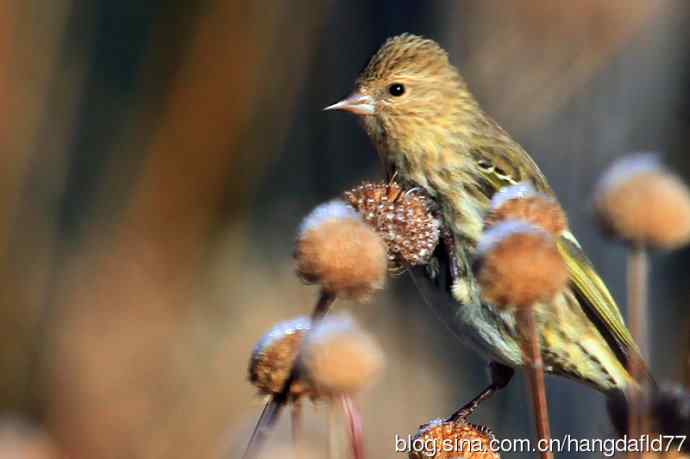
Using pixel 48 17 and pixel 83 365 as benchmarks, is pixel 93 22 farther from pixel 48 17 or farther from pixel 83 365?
pixel 83 365

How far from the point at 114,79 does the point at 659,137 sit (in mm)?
2765

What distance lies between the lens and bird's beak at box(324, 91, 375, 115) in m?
3.46

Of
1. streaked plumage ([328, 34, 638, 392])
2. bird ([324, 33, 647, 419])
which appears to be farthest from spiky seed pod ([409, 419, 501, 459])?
streaked plumage ([328, 34, 638, 392])

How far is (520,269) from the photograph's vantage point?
1.87 metres

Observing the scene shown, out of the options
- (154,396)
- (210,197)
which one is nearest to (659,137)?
(210,197)

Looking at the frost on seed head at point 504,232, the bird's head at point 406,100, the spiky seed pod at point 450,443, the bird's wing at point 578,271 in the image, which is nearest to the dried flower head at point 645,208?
the frost on seed head at point 504,232

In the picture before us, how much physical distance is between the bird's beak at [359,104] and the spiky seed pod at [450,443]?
1.38 metres

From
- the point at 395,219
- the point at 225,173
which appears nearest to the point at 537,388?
the point at 395,219

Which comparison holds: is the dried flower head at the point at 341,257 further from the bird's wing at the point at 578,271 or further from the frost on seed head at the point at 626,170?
the bird's wing at the point at 578,271

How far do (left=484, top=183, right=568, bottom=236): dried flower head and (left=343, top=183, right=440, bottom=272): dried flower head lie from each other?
0.33 meters

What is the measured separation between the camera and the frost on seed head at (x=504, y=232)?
192 cm

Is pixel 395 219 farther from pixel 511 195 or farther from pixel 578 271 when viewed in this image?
pixel 578 271

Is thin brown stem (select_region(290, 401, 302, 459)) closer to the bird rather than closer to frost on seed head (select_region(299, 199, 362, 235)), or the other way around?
frost on seed head (select_region(299, 199, 362, 235))

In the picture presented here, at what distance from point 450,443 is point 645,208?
1.83 ft
